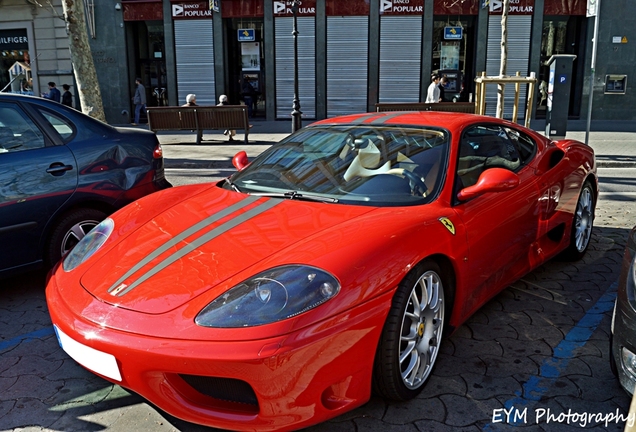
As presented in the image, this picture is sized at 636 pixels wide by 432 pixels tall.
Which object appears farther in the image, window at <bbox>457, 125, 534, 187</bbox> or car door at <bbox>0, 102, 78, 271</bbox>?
car door at <bbox>0, 102, 78, 271</bbox>

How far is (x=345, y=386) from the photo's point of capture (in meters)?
2.32

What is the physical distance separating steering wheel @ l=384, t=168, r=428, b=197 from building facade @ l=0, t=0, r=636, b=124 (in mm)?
17159

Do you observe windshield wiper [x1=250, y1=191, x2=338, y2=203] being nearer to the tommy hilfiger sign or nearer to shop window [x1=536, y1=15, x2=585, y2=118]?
shop window [x1=536, y1=15, x2=585, y2=118]

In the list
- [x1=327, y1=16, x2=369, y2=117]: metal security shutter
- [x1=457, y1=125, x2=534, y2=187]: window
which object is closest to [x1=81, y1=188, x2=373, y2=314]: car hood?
[x1=457, y1=125, x2=534, y2=187]: window

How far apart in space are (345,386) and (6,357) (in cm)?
218

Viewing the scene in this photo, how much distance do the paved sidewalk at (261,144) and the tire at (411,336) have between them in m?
8.93

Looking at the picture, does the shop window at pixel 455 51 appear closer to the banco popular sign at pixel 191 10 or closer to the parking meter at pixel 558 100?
the banco popular sign at pixel 191 10

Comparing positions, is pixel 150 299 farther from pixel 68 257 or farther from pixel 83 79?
pixel 83 79

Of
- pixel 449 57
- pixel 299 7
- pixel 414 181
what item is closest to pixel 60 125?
pixel 414 181

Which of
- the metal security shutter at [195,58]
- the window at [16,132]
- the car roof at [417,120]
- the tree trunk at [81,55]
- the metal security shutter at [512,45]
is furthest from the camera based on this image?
the metal security shutter at [195,58]

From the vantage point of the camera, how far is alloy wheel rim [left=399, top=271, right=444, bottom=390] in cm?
270

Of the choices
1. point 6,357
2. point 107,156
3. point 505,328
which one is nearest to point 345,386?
point 505,328

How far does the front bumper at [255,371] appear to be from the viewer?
2.13 meters

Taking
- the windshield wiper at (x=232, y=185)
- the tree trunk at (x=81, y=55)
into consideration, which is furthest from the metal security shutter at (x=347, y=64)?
the windshield wiper at (x=232, y=185)
